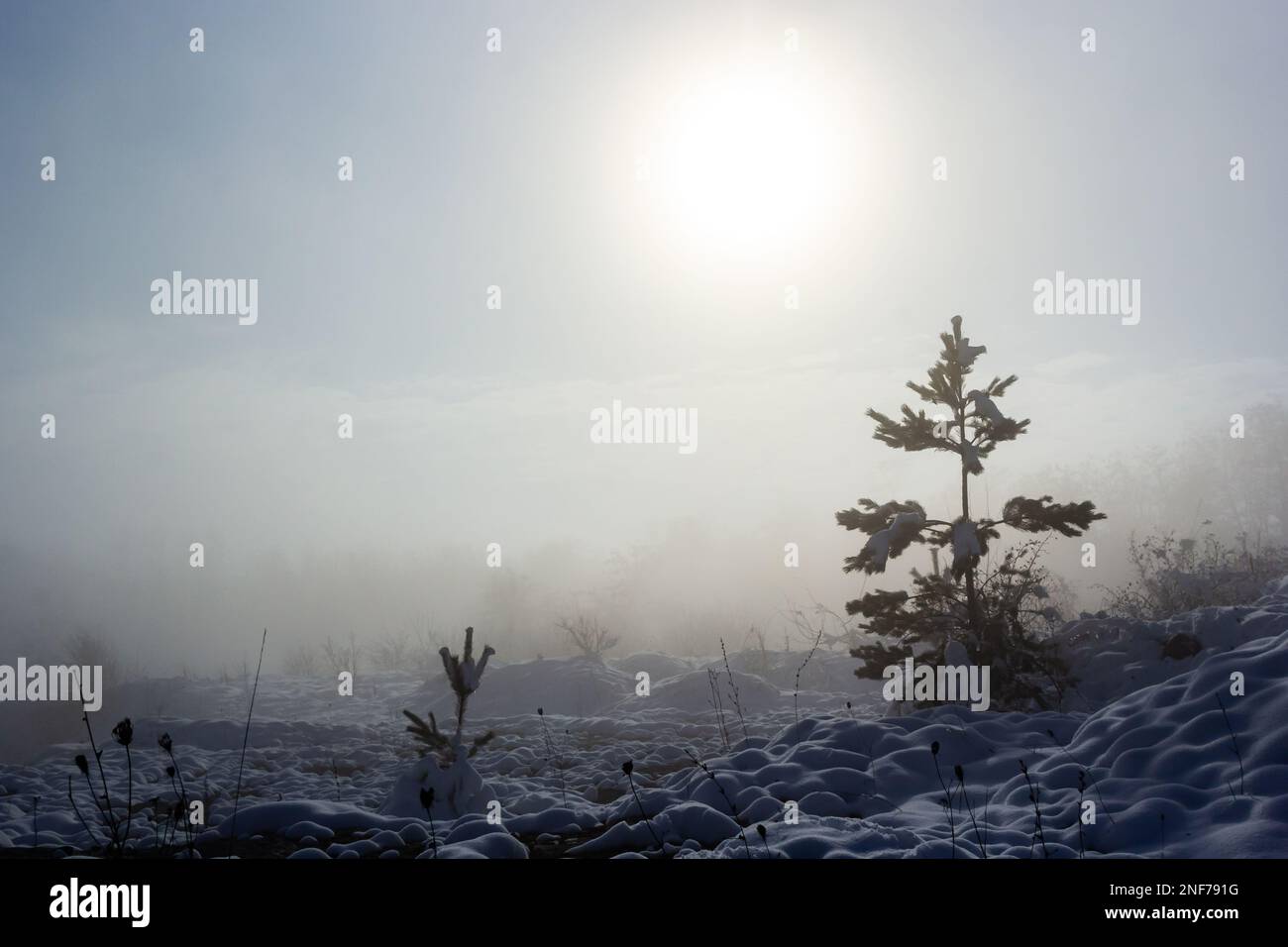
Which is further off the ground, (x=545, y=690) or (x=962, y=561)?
(x=962, y=561)

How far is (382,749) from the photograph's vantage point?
13156 mm

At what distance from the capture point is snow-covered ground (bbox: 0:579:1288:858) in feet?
19.7

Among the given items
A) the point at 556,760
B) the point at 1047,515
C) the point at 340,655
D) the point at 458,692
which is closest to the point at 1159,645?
the point at 1047,515

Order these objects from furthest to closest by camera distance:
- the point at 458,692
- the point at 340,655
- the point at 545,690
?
1. the point at 340,655
2. the point at 545,690
3. the point at 458,692

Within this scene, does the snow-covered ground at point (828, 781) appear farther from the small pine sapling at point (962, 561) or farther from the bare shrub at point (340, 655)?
the bare shrub at point (340, 655)

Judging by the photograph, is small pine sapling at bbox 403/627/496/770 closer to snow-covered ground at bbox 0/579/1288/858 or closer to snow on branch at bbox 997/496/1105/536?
snow-covered ground at bbox 0/579/1288/858

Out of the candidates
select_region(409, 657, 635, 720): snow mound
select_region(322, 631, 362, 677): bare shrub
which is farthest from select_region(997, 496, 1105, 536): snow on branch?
select_region(322, 631, 362, 677): bare shrub

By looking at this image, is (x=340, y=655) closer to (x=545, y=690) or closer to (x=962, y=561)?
(x=545, y=690)

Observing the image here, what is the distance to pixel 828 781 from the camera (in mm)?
8148

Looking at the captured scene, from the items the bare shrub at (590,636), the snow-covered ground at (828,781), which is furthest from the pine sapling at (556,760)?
the bare shrub at (590,636)

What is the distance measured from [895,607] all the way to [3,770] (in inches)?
521

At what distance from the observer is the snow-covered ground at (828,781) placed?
602 centimetres
